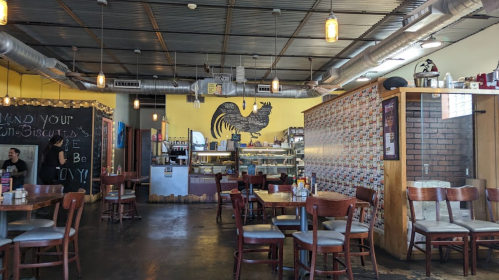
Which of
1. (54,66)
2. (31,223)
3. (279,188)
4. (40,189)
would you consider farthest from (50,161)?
(279,188)

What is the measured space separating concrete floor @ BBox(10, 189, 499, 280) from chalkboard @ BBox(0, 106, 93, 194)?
Answer: 2.95 metres

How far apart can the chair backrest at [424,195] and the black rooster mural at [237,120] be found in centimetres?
786

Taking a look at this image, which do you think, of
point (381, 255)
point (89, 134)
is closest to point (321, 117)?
point (381, 255)

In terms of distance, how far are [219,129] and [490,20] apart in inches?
320

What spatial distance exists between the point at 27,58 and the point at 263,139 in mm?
7411

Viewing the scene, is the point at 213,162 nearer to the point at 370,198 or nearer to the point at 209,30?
the point at 209,30

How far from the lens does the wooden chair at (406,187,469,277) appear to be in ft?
12.3

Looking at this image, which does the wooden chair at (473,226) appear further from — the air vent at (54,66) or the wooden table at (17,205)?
the air vent at (54,66)

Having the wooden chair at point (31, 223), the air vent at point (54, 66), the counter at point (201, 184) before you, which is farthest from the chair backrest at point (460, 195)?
the air vent at point (54, 66)

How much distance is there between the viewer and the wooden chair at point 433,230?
3762 millimetres

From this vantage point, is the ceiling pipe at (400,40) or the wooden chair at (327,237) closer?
the wooden chair at (327,237)

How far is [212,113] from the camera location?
11594 mm

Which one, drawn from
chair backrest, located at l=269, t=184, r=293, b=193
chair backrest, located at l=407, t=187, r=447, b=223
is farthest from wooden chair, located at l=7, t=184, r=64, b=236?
chair backrest, located at l=407, t=187, r=447, b=223

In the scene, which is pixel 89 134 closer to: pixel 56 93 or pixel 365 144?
pixel 56 93
